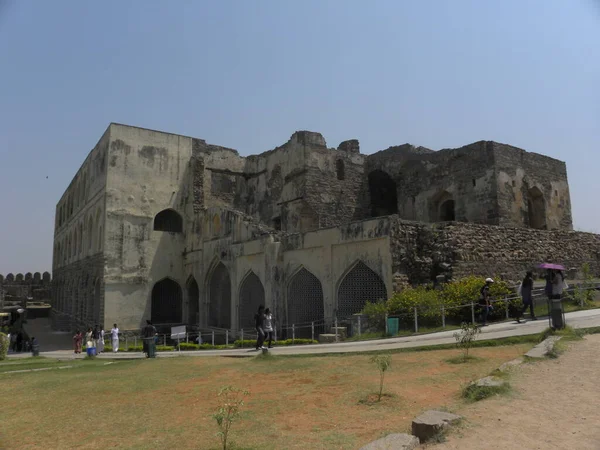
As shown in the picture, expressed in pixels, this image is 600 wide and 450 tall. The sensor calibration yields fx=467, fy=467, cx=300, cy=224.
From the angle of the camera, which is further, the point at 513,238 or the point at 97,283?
the point at 97,283

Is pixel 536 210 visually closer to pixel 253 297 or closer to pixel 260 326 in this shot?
pixel 253 297

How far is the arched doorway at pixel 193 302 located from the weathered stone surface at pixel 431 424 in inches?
854

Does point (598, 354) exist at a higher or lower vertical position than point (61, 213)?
lower

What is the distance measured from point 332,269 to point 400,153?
451 inches

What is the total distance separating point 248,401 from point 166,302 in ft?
66.8

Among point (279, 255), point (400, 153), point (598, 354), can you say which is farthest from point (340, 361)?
point (400, 153)

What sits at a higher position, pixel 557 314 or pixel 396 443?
pixel 557 314

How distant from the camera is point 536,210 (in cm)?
2261

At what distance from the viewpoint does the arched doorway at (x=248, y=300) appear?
20.1 metres

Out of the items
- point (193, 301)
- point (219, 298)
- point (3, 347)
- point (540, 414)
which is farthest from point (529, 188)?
point (3, 347)

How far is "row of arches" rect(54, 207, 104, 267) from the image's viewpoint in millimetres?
24969

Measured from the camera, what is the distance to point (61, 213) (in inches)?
1571

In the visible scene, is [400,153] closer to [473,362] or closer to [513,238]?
[513,238]

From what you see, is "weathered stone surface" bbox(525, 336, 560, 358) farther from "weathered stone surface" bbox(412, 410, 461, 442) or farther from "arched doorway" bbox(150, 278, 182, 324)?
"arched doorway" bbox(150, 278, 182, 324)
